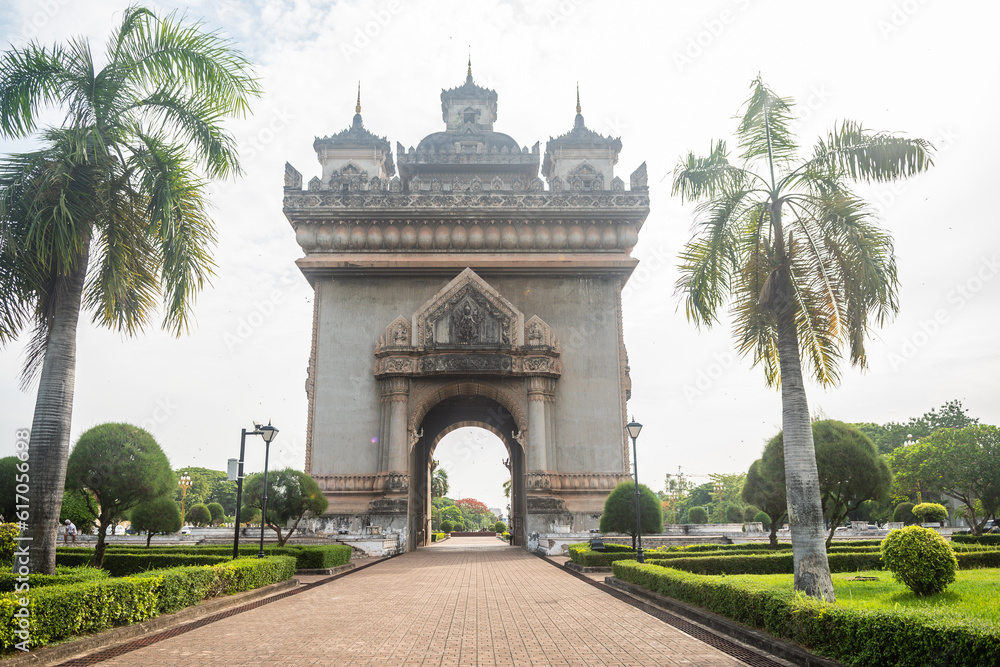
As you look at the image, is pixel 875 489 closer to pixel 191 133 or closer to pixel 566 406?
pixel 566 406

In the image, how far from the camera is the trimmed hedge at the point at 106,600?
685cm

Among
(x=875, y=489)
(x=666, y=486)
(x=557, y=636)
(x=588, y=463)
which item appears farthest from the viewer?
(x=666, y=486)

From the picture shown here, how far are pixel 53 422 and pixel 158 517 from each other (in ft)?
36.9

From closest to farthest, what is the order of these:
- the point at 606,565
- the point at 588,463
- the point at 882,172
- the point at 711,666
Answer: the point at 711,666, the point at 882,172, the point at 606,565, the point at 588,463

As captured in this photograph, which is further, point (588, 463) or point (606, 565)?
point (588, 463)

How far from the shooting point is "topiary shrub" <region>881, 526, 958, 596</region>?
945 centimetres

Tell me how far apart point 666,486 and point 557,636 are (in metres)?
86.4

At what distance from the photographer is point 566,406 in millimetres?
27953

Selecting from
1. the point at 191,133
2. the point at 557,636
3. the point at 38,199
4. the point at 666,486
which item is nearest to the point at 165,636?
the point at 557,636

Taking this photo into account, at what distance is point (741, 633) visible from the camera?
8.19 m

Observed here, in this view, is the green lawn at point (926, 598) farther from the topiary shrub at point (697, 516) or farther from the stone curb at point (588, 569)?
the topiary shrub at point (697, 516)

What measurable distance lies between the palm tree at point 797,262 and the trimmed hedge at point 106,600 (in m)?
8.76

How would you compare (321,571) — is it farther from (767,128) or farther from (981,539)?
(981,539)

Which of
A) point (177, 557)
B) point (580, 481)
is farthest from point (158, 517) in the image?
point (580, 481)
